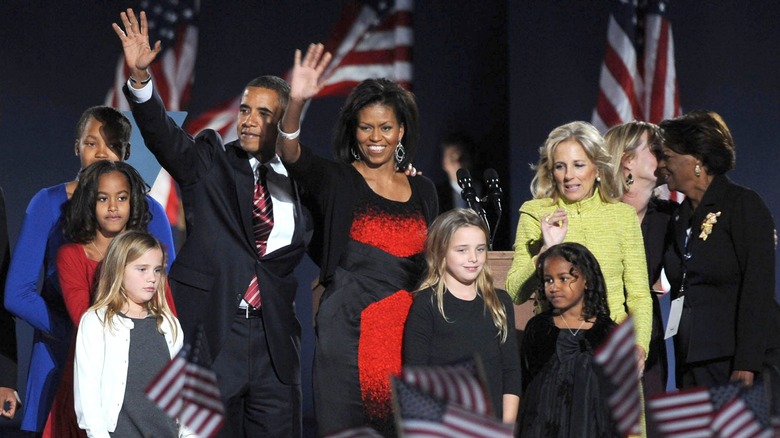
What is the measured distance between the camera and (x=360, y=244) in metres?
3.37

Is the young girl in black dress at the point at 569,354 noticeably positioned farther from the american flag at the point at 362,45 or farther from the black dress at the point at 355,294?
the american flag at the point at 362,45

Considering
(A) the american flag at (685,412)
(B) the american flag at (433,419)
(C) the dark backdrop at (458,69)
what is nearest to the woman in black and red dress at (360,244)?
(A) the american flag at (685,412)

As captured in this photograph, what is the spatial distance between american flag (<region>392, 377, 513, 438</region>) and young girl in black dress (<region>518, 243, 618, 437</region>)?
1.66 m

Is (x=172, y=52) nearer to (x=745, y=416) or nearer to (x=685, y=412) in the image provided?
(x=685, y=412)

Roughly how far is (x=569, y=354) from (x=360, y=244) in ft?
2.33

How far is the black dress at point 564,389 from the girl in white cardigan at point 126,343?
1052 millimetres

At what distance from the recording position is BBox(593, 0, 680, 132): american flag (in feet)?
20.8

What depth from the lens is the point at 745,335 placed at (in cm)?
358

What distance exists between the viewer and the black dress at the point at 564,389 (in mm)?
3420

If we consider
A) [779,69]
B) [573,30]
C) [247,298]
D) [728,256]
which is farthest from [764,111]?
[247,298]

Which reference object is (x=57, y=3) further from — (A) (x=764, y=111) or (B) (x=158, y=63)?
(A) (x=764, y=111)

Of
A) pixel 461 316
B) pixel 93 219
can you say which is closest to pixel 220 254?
pixel 93 219

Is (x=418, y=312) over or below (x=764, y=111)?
below

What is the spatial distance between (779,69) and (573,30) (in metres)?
1.11
